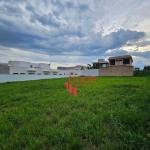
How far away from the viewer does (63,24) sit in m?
10.1

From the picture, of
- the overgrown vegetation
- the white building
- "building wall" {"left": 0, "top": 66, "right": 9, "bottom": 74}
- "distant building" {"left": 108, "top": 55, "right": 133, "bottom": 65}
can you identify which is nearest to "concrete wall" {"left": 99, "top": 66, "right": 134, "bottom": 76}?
the overgrown vegetation

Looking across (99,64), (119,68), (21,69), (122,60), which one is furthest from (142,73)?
(21,69)

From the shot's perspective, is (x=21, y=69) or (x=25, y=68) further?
(x=25, y=68)

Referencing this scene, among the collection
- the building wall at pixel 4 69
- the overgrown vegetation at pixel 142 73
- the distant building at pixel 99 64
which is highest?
the distant building at pixel 99 64

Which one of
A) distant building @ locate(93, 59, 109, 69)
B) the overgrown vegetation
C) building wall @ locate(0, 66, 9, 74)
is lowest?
the overgrown vegetation

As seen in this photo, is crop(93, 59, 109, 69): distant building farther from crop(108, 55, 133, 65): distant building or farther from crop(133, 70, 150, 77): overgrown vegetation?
crop(133, 70, 150, 77): overgrown vegetation

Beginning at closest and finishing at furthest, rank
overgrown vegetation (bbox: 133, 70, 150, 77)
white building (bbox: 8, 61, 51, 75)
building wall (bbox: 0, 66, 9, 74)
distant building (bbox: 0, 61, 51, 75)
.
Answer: overgrown vegetation (bbox: 133, 70, 150, 77) → building wall (bbox: 0, 66, 9, 74) → distant building (bbox: 0, 61, 51, 75) → white building (bbox: 8, 61, 51, 75)

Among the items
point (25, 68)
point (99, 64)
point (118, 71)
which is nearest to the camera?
point (118, 71)

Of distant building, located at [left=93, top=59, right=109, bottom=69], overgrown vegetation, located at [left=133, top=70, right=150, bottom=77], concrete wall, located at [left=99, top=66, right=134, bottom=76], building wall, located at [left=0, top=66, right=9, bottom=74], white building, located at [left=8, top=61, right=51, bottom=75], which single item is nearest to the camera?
overgrown vegetation, located at [left=133, top=70, right=150, bottom=77]

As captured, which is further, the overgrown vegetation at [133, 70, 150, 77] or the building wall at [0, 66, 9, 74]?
the building wall at [0, 66, 9, 74]

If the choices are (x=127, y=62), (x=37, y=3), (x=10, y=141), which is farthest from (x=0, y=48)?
(x=127, y=62)

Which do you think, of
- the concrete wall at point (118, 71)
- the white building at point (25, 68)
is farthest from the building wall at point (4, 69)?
the concrete wall at point (118, 71)

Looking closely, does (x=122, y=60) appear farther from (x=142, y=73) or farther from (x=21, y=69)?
(x=21, y=69)

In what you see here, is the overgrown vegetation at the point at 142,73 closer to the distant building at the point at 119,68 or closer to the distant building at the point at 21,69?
the distant building at the point at 119,68
